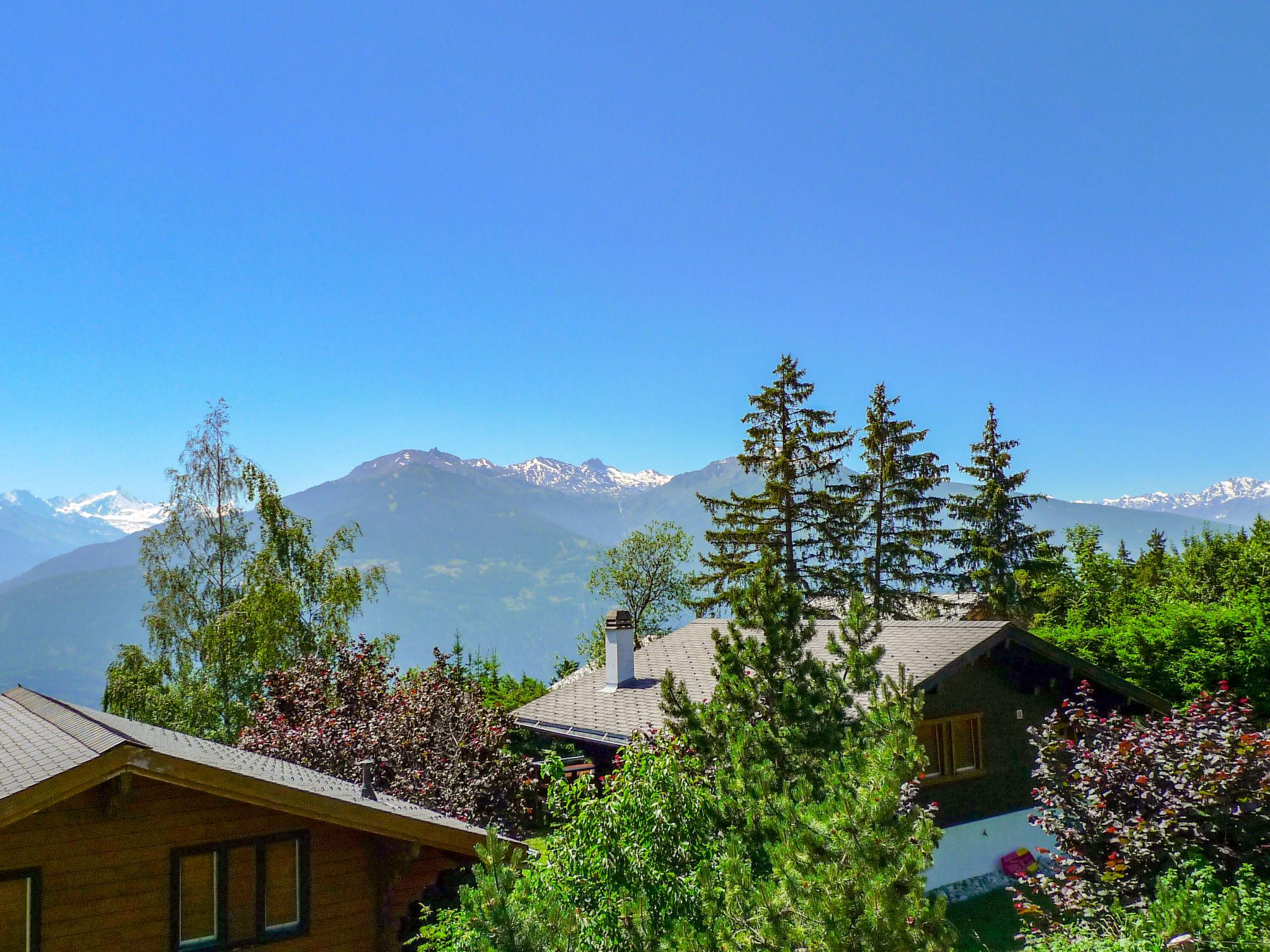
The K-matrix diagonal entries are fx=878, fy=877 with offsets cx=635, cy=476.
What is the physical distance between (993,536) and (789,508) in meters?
12.2

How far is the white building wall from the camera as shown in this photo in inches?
707

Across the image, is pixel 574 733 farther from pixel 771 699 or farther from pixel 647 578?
pixel 647 578

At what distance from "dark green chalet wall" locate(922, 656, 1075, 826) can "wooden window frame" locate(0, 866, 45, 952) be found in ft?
48.5

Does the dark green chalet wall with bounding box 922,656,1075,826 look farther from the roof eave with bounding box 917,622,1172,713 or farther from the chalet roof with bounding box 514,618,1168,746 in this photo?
the chalet roof with bounding box 514,618,1168,746

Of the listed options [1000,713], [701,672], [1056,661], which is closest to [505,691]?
[701,672]

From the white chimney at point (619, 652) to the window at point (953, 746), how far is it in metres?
7.72

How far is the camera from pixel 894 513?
4062cm

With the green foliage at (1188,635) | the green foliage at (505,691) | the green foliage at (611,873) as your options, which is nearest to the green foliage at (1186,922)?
the green foliage at (611,873)

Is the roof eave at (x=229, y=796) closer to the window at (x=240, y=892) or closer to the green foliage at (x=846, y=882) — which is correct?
the window at (x=240, y=892)

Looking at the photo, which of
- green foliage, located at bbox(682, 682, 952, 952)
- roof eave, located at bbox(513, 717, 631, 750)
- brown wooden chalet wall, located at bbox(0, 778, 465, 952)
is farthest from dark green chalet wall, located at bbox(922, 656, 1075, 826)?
Result: green foliage, located at bbox(682, 682, 952, 952)

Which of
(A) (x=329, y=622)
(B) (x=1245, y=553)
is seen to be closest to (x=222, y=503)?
(A) (x=329, y=622)

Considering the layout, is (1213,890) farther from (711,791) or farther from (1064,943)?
(711,791)

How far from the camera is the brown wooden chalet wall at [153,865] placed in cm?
930

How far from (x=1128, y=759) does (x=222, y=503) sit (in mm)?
A: 33726
